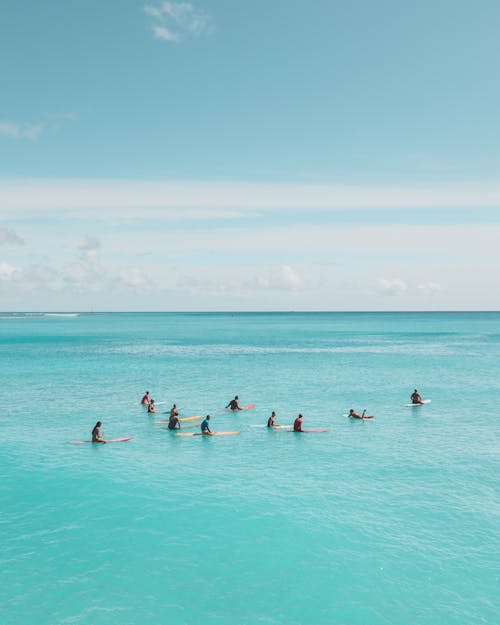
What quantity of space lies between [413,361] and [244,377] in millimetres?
38045

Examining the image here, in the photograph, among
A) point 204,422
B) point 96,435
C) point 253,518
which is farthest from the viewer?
point 204,422

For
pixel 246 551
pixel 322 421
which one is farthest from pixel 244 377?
pixel 246 551

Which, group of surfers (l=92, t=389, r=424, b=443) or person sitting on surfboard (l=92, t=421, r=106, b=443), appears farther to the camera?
group of surfers (l=92, t=389, r=424, b=443)

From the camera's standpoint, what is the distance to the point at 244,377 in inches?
2805

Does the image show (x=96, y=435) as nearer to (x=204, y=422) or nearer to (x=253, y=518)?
(x=204, y=422)

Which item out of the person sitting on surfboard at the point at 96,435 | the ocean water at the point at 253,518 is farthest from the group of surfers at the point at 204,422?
the ocean water at the point at 253,518

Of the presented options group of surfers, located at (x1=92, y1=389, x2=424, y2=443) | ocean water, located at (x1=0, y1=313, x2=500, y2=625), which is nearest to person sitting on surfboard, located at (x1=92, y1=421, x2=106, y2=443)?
group of surfers, located at (x1=92, y1=389, x2=424, y2=443)

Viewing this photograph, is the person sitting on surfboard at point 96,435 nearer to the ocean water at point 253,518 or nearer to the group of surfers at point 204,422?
the group of surfers at point 204,422

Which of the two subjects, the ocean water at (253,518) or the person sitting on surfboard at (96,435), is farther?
the person sitting on surfboard at (96,435)

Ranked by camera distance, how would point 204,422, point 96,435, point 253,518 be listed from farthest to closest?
point 204,422 → point 96,435 → point 253,518

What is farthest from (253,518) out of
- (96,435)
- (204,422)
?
(96,435)

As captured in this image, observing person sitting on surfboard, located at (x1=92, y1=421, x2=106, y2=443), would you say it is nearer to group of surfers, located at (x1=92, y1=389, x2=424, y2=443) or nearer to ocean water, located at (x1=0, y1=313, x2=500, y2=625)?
group of surfers, located at (x1=92, y1=389, x2=424, y2=443)

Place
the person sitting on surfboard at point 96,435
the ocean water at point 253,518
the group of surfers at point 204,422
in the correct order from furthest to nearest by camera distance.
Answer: the group of surfers at point 204,422 → the person sitting on surfboard at point 96,435 → the ocean water at point 253,518

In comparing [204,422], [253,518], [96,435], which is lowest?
[253,518]
